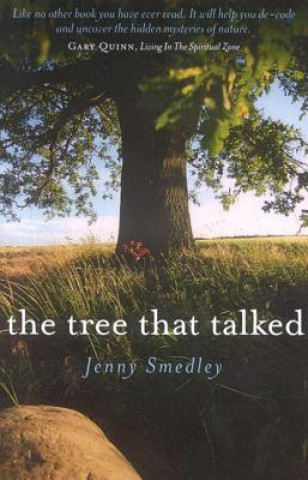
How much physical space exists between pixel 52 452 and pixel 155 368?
1.65 meters

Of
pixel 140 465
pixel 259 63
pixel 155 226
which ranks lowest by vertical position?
pixel 140 465

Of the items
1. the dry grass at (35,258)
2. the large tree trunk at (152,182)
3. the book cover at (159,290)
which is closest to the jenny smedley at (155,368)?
the book cover at (159,290)

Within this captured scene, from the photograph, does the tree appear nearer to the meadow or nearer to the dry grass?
the dry grass

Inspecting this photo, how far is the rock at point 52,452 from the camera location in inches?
129

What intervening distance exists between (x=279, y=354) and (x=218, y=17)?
2674mm

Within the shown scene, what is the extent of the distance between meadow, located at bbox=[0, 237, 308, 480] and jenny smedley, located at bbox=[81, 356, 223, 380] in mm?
45

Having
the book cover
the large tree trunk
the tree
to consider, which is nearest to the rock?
the book cover

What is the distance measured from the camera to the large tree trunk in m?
7.48

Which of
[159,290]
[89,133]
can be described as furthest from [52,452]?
[89,133]

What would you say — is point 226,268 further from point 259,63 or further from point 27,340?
point 259,63

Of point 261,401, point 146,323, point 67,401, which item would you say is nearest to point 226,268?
point 146,323

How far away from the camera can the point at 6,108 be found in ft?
25.5

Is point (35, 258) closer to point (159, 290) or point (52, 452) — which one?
point (159, 290)

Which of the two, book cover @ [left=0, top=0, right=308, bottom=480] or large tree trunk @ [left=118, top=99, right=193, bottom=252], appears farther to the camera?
large tree trunk @ [left=118, top=99, right=193, bottom=252]
